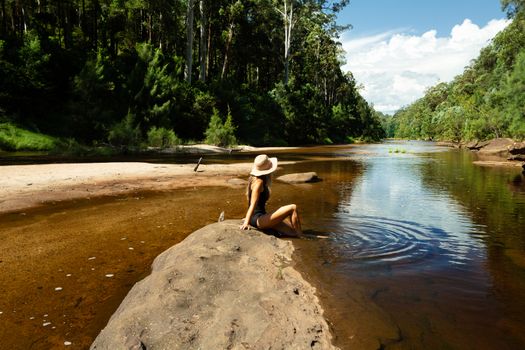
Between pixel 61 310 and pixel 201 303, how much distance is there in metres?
1.91

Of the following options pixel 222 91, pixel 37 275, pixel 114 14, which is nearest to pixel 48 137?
pixel 222 91

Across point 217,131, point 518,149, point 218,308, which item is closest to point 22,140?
point 217,131

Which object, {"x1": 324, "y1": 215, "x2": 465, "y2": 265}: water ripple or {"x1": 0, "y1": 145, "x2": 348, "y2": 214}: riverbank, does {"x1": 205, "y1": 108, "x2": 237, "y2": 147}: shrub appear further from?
{"x1": 324, "y1": 215, "x2": 465, "y2": 265}: water ripple

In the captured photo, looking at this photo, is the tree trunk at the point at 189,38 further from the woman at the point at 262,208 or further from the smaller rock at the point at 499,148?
the woman at the point at 262,208

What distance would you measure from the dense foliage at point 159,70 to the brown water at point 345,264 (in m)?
21.0

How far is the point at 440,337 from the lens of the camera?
3.94m

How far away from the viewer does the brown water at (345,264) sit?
Result: 4.16 meters

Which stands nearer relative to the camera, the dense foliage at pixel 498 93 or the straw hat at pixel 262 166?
the straw hat at pixel 262 166

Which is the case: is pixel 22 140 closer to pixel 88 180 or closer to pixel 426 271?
pixel 88 180

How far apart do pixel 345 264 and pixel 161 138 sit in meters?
27.6

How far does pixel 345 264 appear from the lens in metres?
6.06

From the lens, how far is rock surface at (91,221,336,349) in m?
3.41

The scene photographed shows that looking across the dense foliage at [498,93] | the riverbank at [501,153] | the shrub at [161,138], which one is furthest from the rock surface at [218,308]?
the dense foliage at [498,93]

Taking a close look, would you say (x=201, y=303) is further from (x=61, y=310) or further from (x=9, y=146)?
(x=9, y=146)
